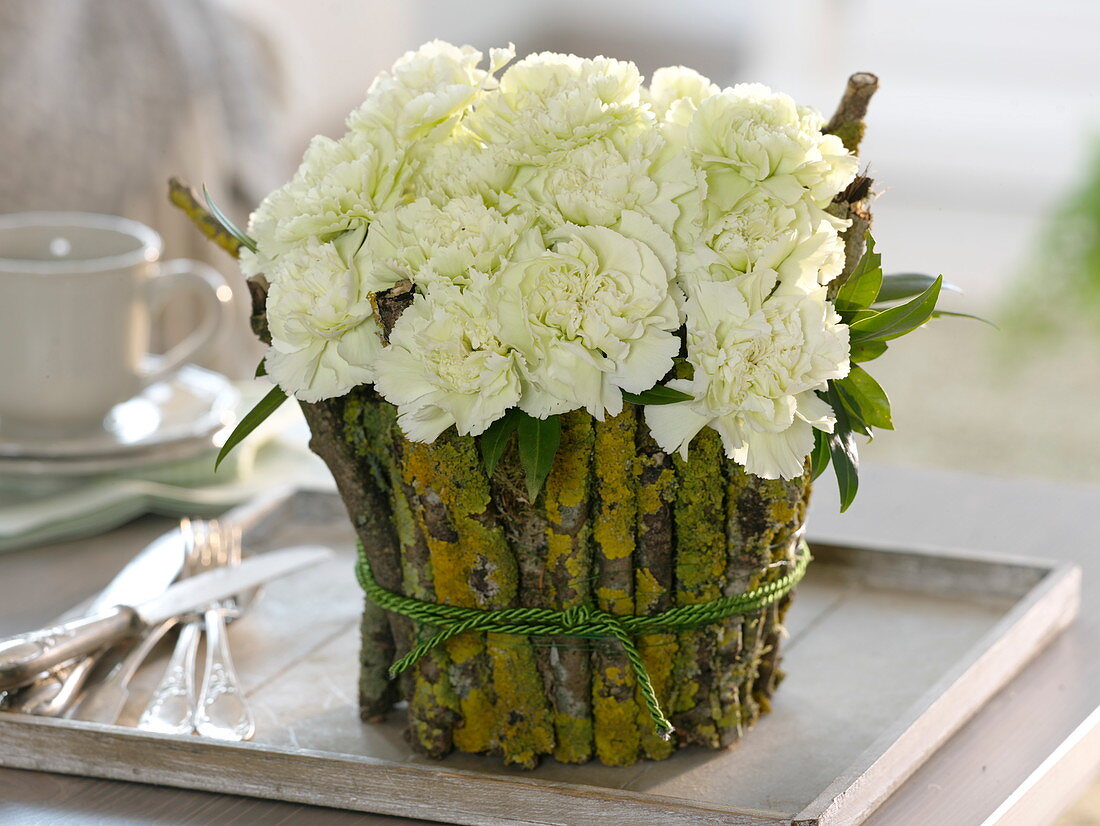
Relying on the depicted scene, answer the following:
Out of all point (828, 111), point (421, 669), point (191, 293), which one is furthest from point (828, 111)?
point (421, 669)

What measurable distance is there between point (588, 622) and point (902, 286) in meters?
0.22

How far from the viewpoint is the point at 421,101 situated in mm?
558

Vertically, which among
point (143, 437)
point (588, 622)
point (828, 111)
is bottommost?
point (828, 111)

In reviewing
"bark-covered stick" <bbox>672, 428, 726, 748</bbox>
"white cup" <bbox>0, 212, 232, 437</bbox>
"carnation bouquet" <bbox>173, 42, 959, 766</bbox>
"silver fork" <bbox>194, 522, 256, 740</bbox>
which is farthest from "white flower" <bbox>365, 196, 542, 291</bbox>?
"white cup" <bbox>0, 212, 232, 437</bbox>

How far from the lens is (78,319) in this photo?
0.96m

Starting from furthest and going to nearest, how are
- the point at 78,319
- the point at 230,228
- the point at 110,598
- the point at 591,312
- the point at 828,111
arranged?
the point at 828,111, the point at 78,319, the point at 110,598, the point at 230,228, the point at 591,312

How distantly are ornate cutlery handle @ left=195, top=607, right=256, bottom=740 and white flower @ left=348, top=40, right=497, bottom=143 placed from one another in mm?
286

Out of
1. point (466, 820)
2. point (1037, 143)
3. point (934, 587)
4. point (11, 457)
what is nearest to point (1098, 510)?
point (934, 587)

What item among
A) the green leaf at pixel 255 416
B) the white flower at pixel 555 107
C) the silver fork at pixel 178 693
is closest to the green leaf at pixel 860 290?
the white flower at pixel 555 107

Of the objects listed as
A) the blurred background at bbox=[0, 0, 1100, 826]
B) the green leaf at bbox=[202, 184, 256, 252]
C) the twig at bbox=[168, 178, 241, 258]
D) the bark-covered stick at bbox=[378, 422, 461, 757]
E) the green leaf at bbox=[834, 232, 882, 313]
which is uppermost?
the green leaf at bbox=[834, 232, 882, 313]

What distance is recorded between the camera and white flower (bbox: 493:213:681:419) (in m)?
0.52

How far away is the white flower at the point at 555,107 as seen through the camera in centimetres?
54

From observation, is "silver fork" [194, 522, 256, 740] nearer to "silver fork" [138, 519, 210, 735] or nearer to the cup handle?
"silver fork" [138, 519, 210, 735]

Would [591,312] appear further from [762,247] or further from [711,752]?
[711,752]
